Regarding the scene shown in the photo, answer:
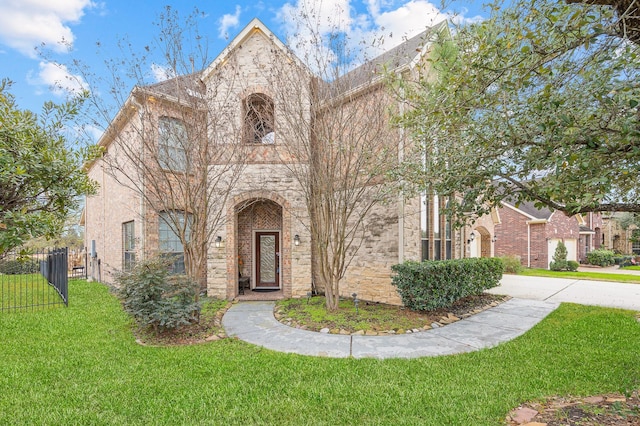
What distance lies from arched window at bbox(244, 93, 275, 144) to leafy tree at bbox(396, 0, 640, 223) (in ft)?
20.2

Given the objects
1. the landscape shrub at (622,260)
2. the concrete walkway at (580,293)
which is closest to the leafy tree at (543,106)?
the concrete walkway at (580,293)

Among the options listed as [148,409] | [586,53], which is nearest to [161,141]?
[148,409]

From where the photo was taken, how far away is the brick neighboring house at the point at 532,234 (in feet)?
74.7

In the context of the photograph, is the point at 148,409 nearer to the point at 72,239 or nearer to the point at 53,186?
the point at 53,186

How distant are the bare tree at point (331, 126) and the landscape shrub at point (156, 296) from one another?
354 centimetres

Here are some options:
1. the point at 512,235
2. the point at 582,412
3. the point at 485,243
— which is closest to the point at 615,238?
the point at 512,235

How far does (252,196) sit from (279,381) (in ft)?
22.9

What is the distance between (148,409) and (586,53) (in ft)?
20.8

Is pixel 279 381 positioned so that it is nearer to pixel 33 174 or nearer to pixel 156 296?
pixel 156 296

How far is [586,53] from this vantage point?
355 cm

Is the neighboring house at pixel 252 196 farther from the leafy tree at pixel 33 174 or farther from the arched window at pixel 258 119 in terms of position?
the leafy tree at pixel 33 174

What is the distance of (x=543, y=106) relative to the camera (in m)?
3.54

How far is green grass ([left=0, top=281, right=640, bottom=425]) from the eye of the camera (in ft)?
12.0

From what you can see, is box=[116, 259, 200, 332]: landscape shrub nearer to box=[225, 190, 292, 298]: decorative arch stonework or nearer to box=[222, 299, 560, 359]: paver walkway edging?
box=[222, 299, 560, 359]: paver walkway edging
